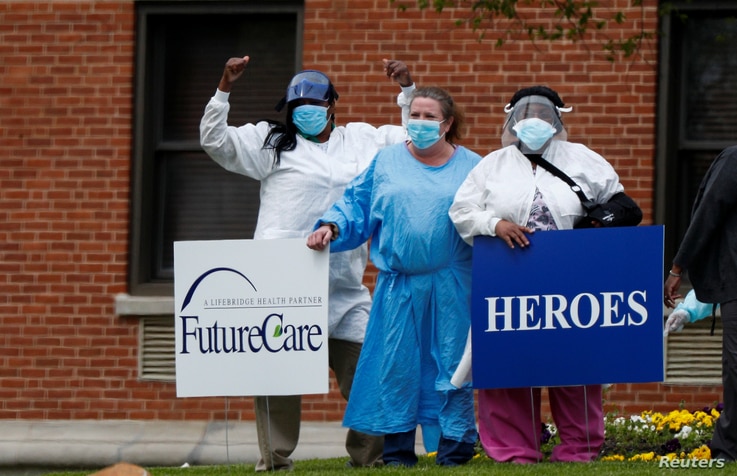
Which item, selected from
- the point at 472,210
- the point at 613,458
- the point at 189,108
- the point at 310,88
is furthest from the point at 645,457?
the point at 189,108

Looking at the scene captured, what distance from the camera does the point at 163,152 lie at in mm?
10367

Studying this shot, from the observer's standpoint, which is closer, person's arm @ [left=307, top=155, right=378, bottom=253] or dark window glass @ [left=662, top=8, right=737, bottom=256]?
person's arm @ [left=307, top=155, right=378, bottom=253]

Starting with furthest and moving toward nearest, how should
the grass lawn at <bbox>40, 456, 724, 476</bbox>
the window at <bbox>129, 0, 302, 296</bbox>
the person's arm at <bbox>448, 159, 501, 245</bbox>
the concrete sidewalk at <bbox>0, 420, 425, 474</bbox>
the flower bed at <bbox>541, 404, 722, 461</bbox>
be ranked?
the window at <bbox>129, 0, 302, 296</bbox>
the concrete sidewalk at <bbox>0, 420, 425, 474</bbox>
the flower bed at <bbox>541, 404, 722, 461</bbox>
the person's arm at <bbox>448, 159, 501, 245</bbox>
the grass lawn at <bbox>40, 456, 724, 476</bbox>

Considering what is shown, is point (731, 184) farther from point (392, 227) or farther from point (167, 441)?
point (167, 441)

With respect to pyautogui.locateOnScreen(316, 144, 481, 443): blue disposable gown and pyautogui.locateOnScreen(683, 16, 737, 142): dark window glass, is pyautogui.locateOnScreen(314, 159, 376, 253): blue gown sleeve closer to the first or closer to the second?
pyautogui.locateOnScreen(316, 144, 481, 443): blue disposable gown

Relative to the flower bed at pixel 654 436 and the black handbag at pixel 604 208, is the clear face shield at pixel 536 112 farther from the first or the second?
the flower bed at pixel 654 436

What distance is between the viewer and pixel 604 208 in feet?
21.9

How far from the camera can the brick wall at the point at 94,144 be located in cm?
983

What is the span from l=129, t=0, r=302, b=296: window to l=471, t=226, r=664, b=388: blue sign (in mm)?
3981

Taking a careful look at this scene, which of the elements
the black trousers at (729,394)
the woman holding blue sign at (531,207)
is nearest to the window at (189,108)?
the woman holding blue sign at (531,207)

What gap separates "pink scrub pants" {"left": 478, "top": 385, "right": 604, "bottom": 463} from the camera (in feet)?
22.5

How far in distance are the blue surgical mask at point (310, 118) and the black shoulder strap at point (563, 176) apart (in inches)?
40.5

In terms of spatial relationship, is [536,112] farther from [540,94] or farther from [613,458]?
[613,458]

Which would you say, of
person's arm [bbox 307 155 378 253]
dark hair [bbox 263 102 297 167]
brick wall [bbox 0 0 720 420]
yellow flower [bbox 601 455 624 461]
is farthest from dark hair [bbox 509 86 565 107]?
brick wall [bbox 0 0 720 420]
